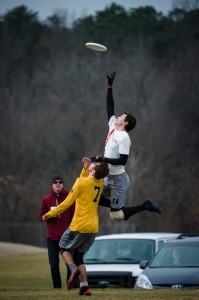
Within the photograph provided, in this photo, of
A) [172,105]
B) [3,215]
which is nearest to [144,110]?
A: [172,105]

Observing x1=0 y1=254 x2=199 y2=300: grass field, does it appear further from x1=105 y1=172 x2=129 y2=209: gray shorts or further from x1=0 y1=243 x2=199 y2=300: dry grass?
x1=105 y1=172 x2=129 y2=209: gray shorts

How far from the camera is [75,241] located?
14281mm

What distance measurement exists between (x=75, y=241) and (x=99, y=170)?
1.21 m

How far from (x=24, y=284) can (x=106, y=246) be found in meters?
7.72

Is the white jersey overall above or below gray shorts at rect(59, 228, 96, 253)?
above

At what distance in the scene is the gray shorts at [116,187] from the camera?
14906mm

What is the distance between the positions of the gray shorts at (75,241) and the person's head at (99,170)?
0.95 metres

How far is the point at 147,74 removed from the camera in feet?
259

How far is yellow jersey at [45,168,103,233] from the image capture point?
1409 centimetres

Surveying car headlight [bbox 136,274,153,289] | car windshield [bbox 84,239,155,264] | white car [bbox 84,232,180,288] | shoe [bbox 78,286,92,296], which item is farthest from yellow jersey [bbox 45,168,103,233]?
car windshield [bbox 84,239,155,264]

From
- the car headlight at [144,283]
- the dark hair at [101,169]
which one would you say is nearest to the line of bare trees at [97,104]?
the car headlight at [144,283]

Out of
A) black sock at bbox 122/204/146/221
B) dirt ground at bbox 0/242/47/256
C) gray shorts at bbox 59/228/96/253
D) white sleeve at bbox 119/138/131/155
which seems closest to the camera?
gray shorts at bbox 59/228/96/253

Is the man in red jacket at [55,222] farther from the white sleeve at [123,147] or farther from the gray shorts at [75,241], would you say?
the white sleeve at [123,147]

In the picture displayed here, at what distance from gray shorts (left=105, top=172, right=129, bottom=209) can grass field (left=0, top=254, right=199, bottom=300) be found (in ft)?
4.88
